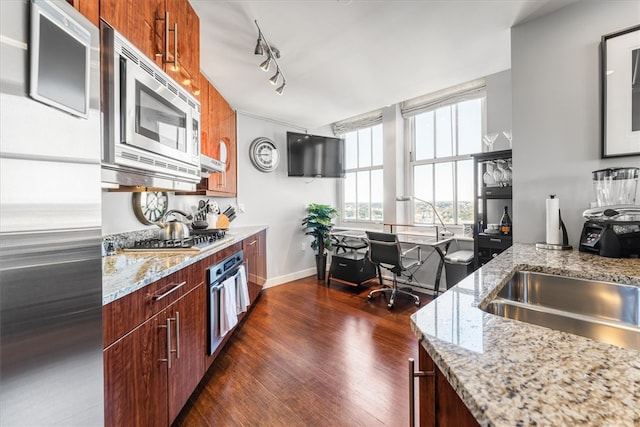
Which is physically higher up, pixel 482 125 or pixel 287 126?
pixel 287 126

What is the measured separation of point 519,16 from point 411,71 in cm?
84

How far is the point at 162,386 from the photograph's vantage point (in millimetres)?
1197

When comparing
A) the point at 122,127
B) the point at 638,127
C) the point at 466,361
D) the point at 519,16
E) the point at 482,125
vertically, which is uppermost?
the point at 519,16

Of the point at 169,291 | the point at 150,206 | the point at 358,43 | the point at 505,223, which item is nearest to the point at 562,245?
the point at 505,223

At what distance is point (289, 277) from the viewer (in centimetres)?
403

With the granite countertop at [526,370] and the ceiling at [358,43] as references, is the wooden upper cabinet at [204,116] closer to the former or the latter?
the ceiling at [358,43]

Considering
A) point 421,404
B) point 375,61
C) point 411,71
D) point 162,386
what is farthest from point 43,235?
point 411,71

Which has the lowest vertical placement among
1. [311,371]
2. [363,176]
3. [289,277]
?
[311,371]

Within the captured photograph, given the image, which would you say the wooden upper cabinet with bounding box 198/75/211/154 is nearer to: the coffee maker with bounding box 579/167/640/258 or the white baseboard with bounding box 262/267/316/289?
the white baseboard with bounding box 262/267/316/289

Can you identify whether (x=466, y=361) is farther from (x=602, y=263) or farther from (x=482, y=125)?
(x=482, y=125)

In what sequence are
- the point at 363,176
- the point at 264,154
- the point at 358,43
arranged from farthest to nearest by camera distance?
the point at 363,176 → the point at 264,154 → the point at 358,43

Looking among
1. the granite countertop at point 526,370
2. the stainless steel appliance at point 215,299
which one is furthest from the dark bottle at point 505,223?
the stainless steel appliance at point 215,299

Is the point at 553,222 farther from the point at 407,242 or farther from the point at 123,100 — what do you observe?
the point at 123,100

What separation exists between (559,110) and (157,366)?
8.75 ft
